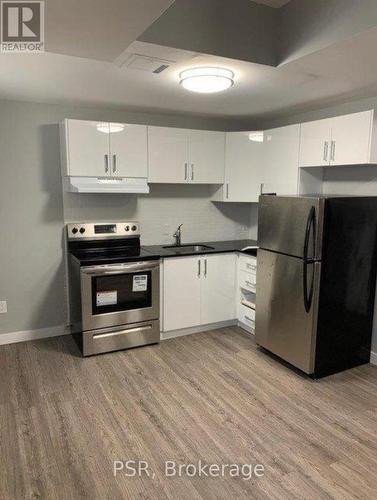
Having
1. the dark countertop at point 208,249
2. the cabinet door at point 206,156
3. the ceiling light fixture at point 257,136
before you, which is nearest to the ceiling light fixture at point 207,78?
the cabinet door at point 206,156

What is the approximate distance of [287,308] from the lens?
131 inches

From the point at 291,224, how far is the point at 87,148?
2.05 meters

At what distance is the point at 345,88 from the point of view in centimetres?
304

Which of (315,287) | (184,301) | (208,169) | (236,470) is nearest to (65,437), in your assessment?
(236,470)

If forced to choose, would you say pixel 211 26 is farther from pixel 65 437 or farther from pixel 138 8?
pixel 65 437

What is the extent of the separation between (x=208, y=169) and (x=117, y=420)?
2777 millimetres

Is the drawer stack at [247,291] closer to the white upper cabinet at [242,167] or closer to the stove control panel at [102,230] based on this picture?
the white upper cabinet at [242,167]

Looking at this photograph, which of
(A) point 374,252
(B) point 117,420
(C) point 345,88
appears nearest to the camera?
(B) point 117,420

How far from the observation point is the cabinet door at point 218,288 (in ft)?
13.4

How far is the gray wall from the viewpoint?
3.66 m

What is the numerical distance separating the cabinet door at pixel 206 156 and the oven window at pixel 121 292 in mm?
1301

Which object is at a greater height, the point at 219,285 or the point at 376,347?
the point at 219,285

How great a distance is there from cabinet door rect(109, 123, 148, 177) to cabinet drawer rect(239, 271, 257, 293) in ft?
5.01

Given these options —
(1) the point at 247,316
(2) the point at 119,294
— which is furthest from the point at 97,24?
(1) the point at 247,316
